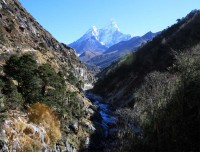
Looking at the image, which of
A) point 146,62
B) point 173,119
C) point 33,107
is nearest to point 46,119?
point 33,107

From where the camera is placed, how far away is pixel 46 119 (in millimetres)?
61812

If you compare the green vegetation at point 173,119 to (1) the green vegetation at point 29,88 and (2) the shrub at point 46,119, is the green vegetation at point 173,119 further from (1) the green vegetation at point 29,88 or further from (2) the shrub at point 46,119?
(1) the green vegetation at point 29,88

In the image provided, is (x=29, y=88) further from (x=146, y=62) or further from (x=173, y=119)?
(x=146, y=62)

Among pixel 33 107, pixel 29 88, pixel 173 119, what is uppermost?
pixel 29 88

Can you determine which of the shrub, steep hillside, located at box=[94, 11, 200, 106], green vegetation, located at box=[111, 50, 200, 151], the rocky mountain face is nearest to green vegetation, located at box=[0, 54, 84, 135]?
the rocky mountain face

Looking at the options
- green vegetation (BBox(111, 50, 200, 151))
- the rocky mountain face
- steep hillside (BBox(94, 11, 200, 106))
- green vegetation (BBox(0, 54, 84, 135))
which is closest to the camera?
the rocky mountain face

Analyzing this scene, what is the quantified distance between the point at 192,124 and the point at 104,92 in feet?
387

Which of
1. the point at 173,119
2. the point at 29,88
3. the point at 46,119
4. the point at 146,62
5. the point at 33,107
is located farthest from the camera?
the point at 146,62

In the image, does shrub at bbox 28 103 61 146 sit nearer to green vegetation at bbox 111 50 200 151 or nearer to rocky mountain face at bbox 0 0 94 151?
rocky mountain face at bbox 0 0 94 151

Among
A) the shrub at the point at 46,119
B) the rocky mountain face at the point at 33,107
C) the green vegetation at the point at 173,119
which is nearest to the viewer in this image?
the rocky mountain face at the point at 33,107

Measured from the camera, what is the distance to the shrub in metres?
59.6

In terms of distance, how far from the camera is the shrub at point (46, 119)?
5961 centimetres

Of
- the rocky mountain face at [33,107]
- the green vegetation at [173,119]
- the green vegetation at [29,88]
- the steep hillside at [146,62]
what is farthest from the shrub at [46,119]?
the steep hillside at [146,62]

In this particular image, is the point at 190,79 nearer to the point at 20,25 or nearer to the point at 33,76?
the point at 33,76
